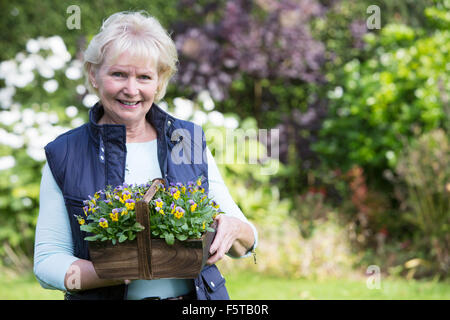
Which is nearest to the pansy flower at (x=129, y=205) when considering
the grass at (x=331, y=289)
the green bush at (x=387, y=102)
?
the grass at (x=331, y=289)

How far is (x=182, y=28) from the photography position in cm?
636

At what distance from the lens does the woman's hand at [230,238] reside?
1575mm

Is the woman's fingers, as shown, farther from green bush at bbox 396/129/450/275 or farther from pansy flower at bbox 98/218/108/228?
green bush at bbox 396/129/450/275

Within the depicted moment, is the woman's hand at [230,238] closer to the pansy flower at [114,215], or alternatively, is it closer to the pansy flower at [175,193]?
the pansy flower at [175,193]

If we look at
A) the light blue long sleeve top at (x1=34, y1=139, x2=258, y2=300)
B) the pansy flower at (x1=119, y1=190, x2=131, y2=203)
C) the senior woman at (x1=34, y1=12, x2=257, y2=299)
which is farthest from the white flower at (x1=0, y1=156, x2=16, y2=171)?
the pansy flower at (x1=119, y1=190, x2=131, y2=203)

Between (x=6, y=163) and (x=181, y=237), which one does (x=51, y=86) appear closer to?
(x=6, y=163)

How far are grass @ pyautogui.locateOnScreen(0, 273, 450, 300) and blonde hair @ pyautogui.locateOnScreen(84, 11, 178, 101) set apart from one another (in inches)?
103

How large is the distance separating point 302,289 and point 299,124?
8.51 feet

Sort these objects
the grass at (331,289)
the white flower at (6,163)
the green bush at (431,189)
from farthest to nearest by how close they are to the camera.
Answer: the white flower at (6,163)
the green bush at (431,189)
the grass at (331,289)

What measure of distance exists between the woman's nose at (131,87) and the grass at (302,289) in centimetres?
262

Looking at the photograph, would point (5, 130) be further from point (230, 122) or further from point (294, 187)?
point (294, 187)

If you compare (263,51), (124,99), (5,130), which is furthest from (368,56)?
(124,99)

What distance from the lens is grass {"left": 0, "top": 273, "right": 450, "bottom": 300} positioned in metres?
3.98

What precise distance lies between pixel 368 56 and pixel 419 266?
304cm
